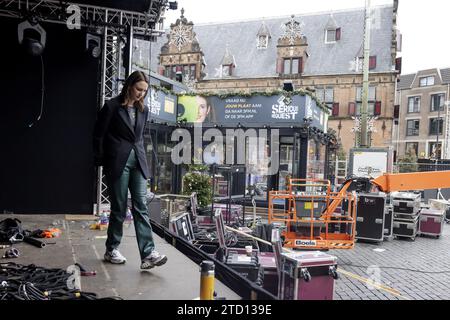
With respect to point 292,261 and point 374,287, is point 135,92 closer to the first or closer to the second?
point 292,261

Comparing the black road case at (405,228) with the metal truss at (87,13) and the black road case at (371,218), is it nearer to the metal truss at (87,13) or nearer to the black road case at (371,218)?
the black road case at (371,218)

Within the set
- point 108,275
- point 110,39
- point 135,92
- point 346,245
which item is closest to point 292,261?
point 108,275

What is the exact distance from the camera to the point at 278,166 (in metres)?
15.0

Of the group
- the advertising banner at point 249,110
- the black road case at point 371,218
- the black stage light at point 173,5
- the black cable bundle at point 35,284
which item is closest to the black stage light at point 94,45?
the black stage light at point 173,5

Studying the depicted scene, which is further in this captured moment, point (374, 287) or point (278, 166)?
point (278, 166)

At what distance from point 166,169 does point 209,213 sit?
6563 millimetres

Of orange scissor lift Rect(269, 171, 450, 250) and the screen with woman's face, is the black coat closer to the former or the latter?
orange scissor lift Rect(269, 171, 450, 250)

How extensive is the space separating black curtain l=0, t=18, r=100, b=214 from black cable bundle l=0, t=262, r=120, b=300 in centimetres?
334

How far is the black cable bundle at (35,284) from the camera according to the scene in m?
2.69

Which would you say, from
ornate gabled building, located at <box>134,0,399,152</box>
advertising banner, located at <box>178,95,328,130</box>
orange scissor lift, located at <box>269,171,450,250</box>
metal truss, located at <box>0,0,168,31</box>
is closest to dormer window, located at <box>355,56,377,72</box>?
ornate gabled building, located at <box>134,0,399,152</box>

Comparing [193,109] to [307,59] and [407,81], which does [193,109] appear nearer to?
[307,59]

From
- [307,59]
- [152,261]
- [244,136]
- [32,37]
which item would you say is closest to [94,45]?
[32,37]

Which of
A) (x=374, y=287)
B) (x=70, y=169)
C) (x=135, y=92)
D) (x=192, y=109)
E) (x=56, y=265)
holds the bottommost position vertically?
(x=374, y=287)

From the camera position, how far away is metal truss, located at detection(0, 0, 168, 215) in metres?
6.14
